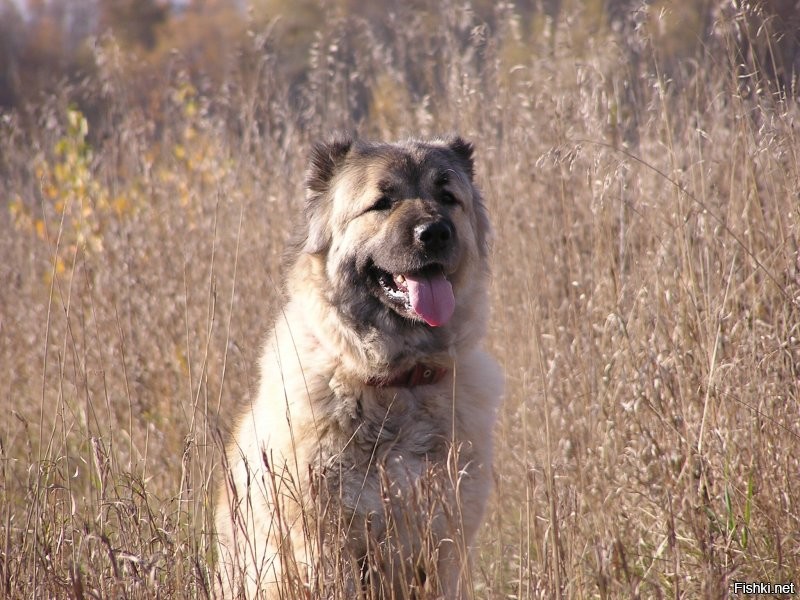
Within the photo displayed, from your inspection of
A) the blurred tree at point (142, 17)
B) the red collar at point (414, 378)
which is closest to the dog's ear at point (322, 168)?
the red collar at point (414, 378)

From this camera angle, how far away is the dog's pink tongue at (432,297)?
3.06 metres

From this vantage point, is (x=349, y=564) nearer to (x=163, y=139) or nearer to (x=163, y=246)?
(x=163, y=246)

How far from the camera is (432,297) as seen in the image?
10.2ft

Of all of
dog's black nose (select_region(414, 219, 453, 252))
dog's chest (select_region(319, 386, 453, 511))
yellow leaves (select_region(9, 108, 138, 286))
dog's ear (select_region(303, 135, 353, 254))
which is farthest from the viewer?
yellow leaves (select_region(9, 108, 138, 286))

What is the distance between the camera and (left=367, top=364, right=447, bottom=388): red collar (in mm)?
3072

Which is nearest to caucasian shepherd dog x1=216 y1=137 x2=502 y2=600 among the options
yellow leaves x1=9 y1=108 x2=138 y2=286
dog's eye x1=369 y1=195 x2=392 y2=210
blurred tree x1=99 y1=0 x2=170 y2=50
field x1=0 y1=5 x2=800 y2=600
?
dog's eye x1=369 y1=195 x2=392 y2=210

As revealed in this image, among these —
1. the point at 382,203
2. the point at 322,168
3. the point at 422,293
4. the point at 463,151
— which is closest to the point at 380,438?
the point at 422,293

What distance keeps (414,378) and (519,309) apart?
1528 mm

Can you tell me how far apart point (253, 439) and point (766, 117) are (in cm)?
234

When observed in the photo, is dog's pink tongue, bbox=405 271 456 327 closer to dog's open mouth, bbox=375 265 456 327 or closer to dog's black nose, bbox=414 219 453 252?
dog's open mouth, bbox=375 265 456 327

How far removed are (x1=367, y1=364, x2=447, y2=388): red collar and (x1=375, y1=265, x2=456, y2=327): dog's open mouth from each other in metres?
0.19

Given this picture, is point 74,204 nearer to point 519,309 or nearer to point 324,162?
point 324,162

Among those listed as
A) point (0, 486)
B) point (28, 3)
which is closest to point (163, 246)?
point (0, 486)

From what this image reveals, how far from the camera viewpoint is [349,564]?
261 cm
